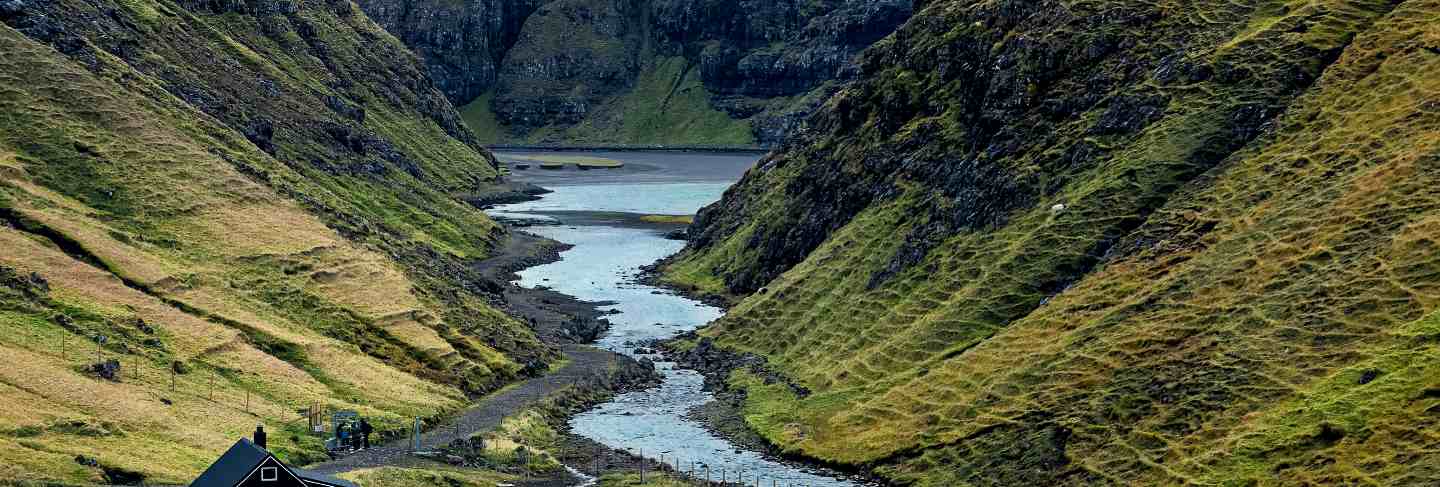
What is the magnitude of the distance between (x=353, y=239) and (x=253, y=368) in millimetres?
50242

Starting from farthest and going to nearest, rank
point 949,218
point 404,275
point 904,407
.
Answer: point 404,275, point 949,218, point 904,407

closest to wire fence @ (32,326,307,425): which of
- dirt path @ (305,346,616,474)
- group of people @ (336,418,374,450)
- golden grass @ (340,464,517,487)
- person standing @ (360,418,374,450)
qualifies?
group of people @ (336,418,374,450)

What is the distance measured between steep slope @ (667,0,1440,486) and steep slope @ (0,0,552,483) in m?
32.0

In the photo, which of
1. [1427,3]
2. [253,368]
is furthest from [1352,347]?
[253,368]

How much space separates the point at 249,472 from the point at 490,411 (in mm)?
54453

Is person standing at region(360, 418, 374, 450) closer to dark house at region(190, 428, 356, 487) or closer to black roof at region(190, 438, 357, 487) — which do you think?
black roof at region(190, 438, 357, 487)

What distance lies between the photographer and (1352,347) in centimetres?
9631

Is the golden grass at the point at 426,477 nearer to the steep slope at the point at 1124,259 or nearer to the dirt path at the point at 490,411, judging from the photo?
the dirt path at the point at 490,411

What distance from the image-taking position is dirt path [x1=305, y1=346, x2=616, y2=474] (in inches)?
4254

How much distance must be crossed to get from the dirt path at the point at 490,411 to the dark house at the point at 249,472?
78.0 ft

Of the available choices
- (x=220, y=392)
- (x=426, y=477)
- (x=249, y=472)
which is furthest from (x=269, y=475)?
(x=220, y=392)

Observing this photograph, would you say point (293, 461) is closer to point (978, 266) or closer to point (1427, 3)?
point (978, 266)

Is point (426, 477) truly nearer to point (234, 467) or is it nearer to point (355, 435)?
point (355, 435)

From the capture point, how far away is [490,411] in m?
131
